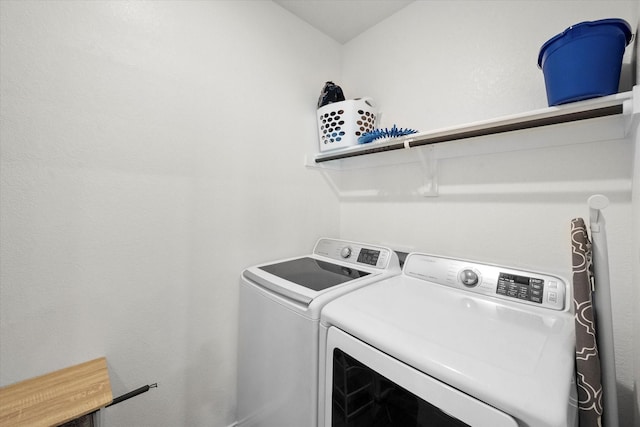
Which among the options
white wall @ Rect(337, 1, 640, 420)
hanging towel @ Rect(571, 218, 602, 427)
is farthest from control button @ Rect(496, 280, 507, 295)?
hanging towel @ Rect(571, 218, 602, 427)

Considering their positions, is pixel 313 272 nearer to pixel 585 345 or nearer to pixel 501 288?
pixel 501 288

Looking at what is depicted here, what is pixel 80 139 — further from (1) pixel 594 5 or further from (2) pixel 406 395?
(1) pixel 594 5

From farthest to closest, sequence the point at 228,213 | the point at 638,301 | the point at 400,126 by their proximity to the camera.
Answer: the point at 400,126
the point at 228,213
the point at 638,301

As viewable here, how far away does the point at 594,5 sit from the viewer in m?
0.99

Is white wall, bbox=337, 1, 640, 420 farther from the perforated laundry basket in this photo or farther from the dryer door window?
the dryer door window

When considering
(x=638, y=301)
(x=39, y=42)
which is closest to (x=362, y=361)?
(x=638, y=301)

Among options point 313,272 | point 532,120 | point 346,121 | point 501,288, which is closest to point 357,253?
point 313,272

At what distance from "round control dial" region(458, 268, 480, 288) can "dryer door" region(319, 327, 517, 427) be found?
60cm

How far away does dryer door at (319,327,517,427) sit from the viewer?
1.82 feet

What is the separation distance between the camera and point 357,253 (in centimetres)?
152

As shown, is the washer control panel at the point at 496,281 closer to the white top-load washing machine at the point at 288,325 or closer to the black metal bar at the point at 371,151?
the white top-load washing machine at the point at 288,325

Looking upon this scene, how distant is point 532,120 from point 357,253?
3.34 ft

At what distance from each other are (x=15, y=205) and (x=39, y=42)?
0.61 metres

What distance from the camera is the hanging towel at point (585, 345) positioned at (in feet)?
1.79
